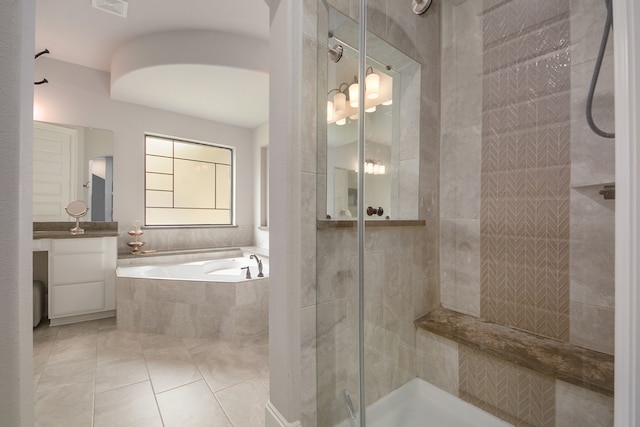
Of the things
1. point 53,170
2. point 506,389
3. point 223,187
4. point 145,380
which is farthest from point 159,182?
point 506,389

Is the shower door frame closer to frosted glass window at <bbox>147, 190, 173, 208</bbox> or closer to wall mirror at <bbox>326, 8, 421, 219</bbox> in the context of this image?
wall mirror at <bbox>326, 8, 421, 219</bbox>

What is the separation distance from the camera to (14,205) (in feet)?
2.39

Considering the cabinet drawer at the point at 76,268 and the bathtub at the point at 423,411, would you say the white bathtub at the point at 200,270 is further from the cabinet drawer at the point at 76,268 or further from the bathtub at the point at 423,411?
the bathtub at the point at 423,411

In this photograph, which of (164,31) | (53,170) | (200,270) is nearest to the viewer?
(164,31)

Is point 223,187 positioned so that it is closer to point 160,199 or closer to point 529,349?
point 160,199

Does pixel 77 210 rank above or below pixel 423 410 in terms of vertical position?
above

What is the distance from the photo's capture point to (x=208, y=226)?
4.08m

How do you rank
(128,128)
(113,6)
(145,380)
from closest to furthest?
(145,380) < (113,6) < (128,128)

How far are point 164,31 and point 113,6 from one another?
430 millimetres

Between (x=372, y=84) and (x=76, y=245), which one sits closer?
(x=372, y=84)

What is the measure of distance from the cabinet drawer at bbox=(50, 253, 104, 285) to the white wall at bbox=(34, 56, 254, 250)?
74 cm

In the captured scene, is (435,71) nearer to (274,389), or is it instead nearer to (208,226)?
(274,389)

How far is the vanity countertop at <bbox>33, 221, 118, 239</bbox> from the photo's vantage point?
8.46ft

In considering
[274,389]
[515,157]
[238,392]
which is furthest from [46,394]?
[515,157]
